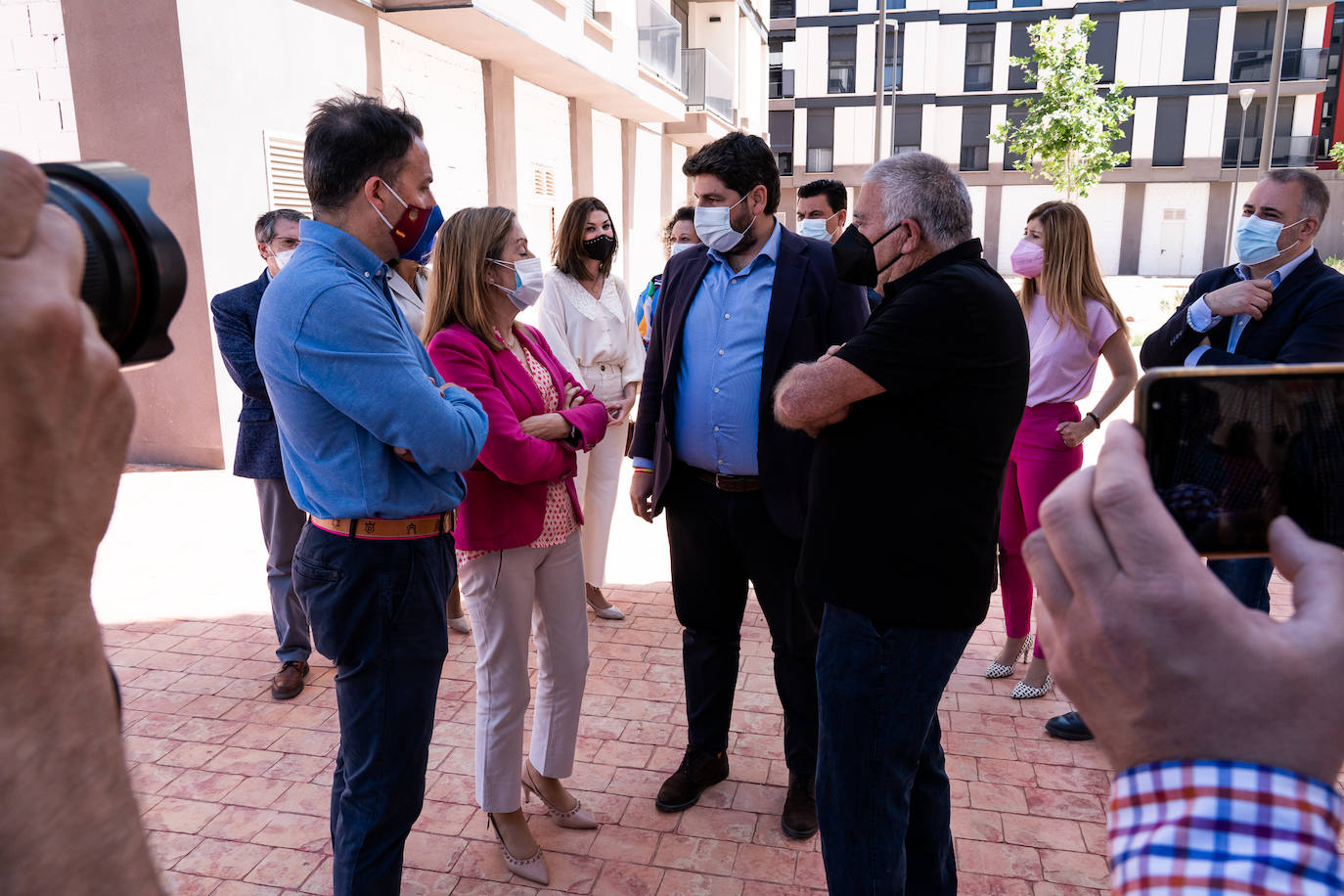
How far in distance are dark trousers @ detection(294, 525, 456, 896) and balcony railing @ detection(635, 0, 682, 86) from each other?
15.7 m

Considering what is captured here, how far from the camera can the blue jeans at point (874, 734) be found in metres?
2.35

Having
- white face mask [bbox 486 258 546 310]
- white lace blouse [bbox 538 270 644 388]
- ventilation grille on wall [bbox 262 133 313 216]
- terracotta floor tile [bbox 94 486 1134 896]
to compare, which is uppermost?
ventilation grille on wall [bbox 262 133 313 216]

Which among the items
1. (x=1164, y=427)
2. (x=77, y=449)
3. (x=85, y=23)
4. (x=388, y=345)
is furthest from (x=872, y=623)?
(x=85, y=23)

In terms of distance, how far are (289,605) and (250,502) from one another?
3.30 meters

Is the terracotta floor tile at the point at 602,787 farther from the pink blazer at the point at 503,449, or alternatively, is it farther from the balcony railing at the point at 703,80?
the balcony railing at the point at 703,80

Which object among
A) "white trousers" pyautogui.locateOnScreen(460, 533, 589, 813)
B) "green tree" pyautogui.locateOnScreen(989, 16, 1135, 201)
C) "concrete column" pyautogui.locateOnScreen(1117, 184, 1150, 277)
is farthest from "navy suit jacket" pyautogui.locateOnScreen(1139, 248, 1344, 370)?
"concrete column" pyautogui.locateOnScreen(1117, 184, 1150, 277)

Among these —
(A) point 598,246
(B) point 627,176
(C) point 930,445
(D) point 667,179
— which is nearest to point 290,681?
(A) point 598,246

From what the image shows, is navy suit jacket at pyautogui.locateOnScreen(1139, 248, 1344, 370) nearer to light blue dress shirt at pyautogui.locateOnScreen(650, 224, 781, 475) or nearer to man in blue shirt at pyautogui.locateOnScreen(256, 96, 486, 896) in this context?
light blue dress shirt at pyautogui.locateOnScreen(650, 224, 781, 475)

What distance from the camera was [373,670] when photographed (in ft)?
7.86

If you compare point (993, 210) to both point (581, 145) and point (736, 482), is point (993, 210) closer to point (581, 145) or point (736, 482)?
point (581, 145)

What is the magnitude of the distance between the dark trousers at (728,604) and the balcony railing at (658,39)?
14.8 metres

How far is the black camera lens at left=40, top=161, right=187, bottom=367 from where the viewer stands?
34.8 inches

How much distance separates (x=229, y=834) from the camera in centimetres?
323

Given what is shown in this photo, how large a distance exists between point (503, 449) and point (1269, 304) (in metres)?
2.89
